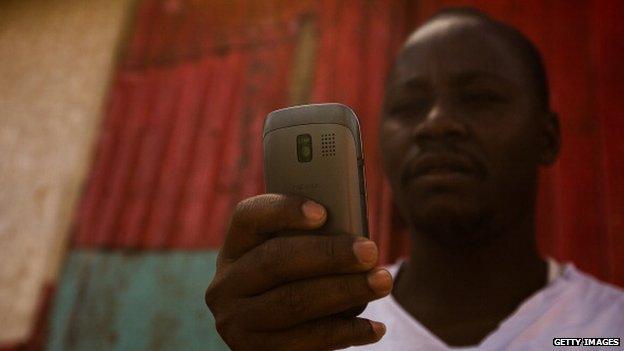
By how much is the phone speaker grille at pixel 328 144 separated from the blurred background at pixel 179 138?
3.15ft

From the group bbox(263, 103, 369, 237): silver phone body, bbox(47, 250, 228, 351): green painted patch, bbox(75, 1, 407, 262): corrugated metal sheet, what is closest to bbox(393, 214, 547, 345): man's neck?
bbox(75, 1, 407, 262): corrugated metal sheet

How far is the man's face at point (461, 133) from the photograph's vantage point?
39.1 inches

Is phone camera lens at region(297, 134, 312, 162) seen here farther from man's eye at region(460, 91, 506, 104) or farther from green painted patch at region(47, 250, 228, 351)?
green painted patch at region(47, 250, 228, 351)

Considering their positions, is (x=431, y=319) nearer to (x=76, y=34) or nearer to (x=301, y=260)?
(x=301, y=260)

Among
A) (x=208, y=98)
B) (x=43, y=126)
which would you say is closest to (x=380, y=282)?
(x=208, y=98)

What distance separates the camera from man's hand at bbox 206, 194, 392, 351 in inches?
19.3

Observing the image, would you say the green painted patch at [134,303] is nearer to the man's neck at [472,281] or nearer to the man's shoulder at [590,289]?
the man's neck at [472,281]

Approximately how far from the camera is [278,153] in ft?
1.94

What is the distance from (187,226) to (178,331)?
37 centimetres

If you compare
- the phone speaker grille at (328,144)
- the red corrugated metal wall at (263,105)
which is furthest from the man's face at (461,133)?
the phone speaker grille at (328,144)

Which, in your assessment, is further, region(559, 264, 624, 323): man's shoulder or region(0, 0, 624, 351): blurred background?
region(0, 0, 624, 351): blurred background

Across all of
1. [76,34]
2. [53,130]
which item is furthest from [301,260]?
[76,34]

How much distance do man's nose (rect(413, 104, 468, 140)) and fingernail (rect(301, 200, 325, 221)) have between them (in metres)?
0.53

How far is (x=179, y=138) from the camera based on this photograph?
1.96m
